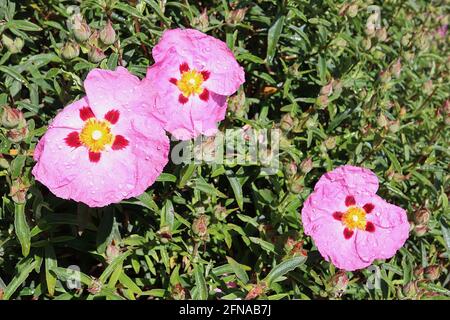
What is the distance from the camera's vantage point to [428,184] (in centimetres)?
315

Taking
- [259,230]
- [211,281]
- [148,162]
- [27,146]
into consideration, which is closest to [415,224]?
[259,230]

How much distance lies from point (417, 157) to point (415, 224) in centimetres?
75

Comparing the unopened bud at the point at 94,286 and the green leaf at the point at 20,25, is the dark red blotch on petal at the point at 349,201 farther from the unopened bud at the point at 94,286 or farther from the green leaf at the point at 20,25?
the green leaf at the point at 20,25

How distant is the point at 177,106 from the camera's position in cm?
250

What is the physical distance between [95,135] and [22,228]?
496mm

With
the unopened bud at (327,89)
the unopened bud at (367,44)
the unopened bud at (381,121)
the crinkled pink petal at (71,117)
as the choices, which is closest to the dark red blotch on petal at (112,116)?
the crinkled pink petal at (71,117)

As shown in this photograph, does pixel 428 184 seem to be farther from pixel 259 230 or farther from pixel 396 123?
pixel 259 230

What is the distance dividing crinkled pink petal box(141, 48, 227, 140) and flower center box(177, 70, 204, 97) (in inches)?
0.9

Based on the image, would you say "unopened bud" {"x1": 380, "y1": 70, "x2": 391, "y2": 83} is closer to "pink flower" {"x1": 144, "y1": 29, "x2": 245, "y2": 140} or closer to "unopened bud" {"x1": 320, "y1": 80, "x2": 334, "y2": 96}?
"unopened bud" {"x1": 320, "y1": 80, "x2": 334, "y2": 96}

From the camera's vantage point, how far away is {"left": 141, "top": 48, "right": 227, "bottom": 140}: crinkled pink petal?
7.83ft

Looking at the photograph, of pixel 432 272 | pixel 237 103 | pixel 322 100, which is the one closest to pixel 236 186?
pixel 237 103

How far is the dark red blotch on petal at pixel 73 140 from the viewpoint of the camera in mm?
2295

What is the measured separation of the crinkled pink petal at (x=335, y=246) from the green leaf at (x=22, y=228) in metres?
1.27

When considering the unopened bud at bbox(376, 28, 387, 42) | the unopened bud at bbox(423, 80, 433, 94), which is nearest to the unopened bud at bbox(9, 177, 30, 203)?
the unopened bud at bbox(376, 28, 387, 42)
